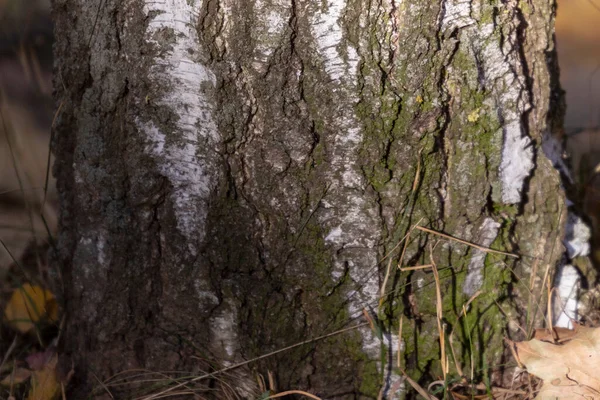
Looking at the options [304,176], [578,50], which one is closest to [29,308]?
[304,176]

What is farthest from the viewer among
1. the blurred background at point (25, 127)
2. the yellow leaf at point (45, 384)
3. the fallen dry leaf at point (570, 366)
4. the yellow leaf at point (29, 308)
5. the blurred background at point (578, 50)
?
the blurred background at point (578, 50)

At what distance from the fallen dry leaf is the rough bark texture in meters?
0.11

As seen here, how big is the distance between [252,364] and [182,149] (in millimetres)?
515

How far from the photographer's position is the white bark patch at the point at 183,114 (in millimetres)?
1261

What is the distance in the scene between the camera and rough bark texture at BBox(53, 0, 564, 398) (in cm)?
125

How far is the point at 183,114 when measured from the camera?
1325mm

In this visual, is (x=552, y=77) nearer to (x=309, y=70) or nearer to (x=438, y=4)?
(x=438, y=4)

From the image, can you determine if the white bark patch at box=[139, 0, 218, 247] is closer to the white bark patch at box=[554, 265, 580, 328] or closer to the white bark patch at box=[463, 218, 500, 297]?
the white bark patch at box=[463, 218, 500, 297]

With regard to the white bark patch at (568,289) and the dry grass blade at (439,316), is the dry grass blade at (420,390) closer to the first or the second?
the dry grass blade at (439,316)

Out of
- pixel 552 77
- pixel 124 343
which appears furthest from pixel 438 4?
pixel 124 343

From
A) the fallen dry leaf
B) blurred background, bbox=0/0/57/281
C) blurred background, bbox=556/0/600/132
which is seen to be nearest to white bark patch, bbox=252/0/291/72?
the fallen dry leaf

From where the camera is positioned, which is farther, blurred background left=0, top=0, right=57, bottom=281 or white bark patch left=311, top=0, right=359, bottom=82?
blurred background left=0, top=0, right=57, bottom=281

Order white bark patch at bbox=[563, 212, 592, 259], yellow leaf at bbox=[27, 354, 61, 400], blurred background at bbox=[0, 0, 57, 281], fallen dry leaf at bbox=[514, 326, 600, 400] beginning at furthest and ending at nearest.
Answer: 1. blurred background at bbox=[0, 0, 57, 281]
2. white bark patch at bbox=[563, 212, 592, 259]
3. yellow leaf at bbox=[27, 354, 61, 400]
4. fallen dry leaf at bbox=[514, 326, 600, 400]

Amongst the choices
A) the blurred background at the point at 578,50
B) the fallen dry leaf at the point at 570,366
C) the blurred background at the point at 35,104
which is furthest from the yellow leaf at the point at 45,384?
the blurred background at the point at 578,50
